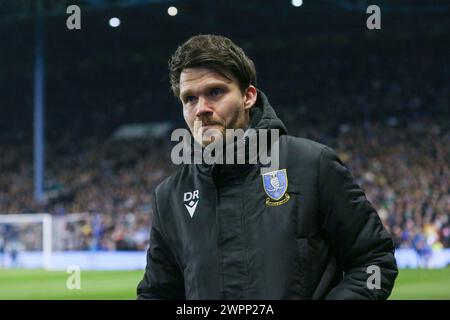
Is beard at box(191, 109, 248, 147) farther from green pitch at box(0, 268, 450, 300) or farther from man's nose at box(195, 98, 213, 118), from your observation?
green pitch at box(0, 268, 450, 300)

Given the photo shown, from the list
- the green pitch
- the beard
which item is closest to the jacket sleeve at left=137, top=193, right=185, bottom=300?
Answer: the beard

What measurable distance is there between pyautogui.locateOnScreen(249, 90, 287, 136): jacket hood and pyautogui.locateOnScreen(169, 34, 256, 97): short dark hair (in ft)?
0.31

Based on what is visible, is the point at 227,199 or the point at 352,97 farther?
the point at 352,97

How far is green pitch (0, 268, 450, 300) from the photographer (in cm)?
1382

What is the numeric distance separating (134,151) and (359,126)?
10831mm

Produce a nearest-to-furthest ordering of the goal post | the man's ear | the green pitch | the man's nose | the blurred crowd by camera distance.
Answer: the man's nose
the man's ear
the green pitch
the blurred crowd
the goal post

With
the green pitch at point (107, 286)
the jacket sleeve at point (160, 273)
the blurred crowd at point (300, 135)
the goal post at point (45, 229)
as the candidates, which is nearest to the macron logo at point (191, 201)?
the jacket sleeve at point (160, 273)

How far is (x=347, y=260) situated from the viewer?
2535mm

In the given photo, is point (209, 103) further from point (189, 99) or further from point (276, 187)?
point (276, 187)

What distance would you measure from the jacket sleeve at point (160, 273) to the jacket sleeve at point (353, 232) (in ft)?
1.84

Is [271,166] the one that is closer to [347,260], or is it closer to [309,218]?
[309,218]

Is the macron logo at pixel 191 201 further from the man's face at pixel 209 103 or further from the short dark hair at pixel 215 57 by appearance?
the short dark hair at pixel 215 57
